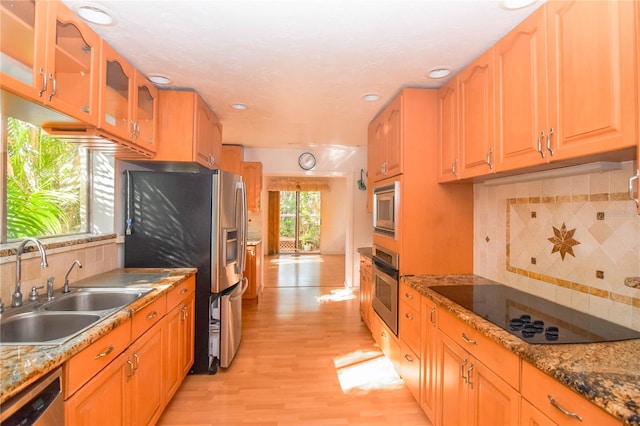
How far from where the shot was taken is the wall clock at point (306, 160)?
17.7 ft

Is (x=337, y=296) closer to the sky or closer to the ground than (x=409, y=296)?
closer to the ground

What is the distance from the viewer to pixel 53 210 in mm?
2137

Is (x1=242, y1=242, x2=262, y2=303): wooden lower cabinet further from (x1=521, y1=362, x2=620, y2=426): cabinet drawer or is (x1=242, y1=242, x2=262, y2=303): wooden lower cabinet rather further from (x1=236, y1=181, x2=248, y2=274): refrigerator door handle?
(x1=521, y1=362, x2=620, y2=426): cabinet drawer

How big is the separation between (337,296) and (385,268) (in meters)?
2.50

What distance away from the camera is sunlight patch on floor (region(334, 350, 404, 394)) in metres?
2.54

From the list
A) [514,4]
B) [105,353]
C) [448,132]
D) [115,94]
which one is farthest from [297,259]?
[514,4]

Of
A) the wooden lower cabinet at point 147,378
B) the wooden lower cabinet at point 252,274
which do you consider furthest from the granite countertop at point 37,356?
the wooden lower cabinet at point 252,274

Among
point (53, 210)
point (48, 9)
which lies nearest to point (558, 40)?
point (48, 9)

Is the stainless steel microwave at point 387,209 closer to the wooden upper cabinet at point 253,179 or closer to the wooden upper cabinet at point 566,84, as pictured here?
the wooden upper cabinet at point 566,84

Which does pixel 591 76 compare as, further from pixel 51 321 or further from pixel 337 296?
pixel 337 296

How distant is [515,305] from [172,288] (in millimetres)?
2065

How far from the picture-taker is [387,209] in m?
2.84

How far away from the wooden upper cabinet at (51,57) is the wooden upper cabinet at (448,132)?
216 cm

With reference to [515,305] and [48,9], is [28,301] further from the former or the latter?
[515,305]
